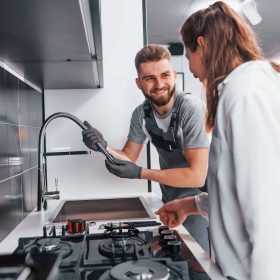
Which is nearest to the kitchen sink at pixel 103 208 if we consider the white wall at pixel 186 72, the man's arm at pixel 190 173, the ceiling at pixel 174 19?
the man's arm at pixel 190 173

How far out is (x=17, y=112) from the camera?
126 centimetres

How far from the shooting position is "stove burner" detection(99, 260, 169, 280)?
0.60 meters

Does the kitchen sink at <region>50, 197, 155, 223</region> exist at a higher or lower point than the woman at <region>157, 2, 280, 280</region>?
lower

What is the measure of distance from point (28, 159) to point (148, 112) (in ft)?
1.94

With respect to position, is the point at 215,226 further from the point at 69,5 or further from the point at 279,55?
the point at 279,55

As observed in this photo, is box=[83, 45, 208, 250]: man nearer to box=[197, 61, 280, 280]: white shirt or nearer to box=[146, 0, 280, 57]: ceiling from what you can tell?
box=[197, 61, 280, 280]: white shirt

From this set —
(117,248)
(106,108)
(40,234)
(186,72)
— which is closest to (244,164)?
(117,248)

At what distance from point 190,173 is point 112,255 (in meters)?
0.69

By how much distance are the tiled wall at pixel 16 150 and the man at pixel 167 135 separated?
258 mm

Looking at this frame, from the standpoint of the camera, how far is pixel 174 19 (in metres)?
3.89

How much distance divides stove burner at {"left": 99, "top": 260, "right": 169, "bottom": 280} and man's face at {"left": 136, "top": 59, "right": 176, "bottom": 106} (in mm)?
969

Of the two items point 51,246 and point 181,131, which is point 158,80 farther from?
point 51,246

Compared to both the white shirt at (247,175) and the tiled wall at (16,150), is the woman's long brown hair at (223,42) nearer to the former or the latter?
the white shirt at (247,175)

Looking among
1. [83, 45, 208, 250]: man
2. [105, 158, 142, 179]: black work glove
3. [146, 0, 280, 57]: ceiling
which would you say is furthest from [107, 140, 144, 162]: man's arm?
[146, 0, 280, 57]: ceiling
